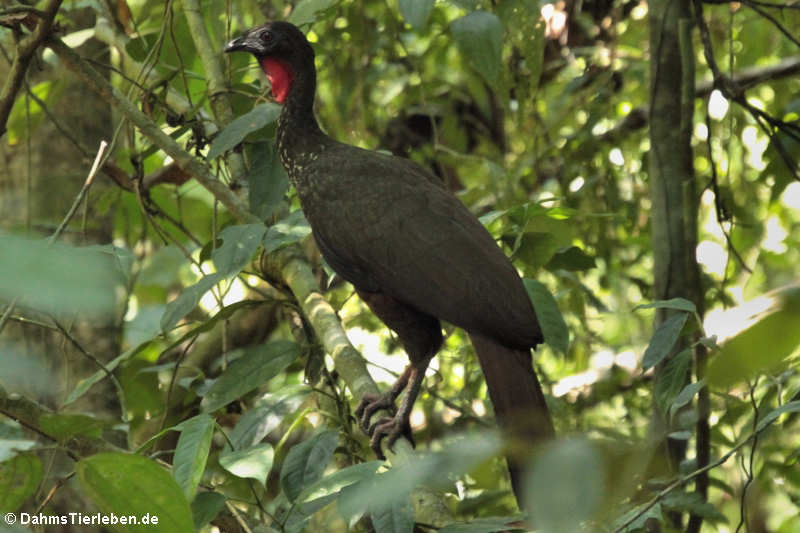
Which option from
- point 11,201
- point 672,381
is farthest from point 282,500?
point 11,201

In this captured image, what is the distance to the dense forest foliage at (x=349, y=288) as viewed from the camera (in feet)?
3.32

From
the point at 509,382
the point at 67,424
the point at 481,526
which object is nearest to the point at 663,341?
the point at 509,382

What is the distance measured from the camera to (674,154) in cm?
290

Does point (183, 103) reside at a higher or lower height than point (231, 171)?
higher

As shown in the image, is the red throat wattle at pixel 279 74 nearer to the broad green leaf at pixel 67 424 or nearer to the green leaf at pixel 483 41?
the green leaf at pixel 483 41

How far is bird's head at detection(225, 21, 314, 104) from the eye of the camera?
2.91 metres

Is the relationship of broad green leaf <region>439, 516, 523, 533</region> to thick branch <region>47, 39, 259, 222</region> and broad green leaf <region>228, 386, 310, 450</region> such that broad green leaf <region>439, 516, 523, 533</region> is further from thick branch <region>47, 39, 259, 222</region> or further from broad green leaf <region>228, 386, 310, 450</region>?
thick branch <region>47, 39, 259, 222</region>

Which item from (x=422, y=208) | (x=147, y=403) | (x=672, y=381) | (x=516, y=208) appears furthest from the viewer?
(x=147, y=403)

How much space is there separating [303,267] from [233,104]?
0.67 meters

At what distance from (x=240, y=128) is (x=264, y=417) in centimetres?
73

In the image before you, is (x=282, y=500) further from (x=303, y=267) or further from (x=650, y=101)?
(x=650, y=101)

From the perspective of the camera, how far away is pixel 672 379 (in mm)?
2014

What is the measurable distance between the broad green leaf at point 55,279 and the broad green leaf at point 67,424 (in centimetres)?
110

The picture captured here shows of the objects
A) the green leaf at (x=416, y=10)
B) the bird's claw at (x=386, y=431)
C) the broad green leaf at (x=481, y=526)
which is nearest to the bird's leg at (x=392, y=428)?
the bird's claw at (x=386, y=431)
